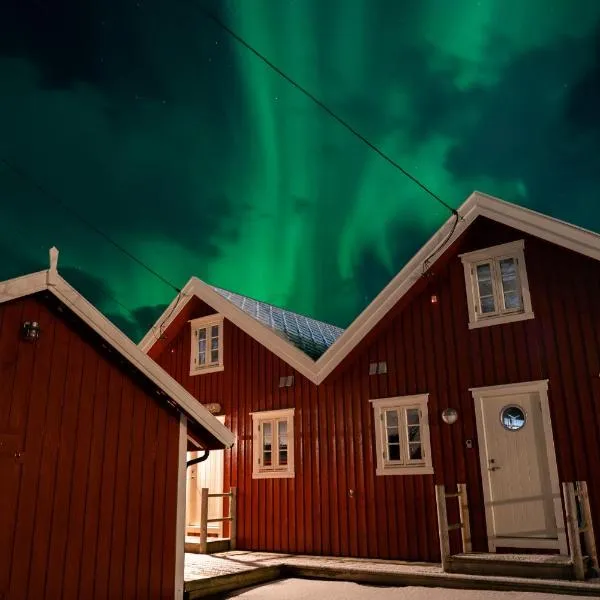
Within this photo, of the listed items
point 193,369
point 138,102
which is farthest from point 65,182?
point 193,369

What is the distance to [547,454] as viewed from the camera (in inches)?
362

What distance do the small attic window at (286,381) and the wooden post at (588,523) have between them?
579cm

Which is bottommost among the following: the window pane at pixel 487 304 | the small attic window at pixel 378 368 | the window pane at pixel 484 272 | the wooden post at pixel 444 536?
the wooden post at pixel 444 536

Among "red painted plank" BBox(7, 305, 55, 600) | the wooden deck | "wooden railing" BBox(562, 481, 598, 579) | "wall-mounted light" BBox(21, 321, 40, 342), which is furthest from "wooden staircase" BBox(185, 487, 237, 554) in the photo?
"wooden railing" BBox(562, 481, 598, 579)

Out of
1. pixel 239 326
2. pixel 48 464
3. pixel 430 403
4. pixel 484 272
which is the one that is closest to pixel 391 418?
pixel 430 403

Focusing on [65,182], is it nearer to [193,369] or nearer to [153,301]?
[153,301]

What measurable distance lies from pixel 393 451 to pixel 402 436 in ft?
1.11

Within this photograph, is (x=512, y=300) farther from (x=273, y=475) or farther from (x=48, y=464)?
(x=48, y=464)

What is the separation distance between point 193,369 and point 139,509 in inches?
285

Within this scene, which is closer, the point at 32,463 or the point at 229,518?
the point at 32,463

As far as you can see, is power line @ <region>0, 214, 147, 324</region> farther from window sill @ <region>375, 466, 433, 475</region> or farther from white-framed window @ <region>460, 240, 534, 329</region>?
white-framed window @ <region>460, 240, 534, 329</region>

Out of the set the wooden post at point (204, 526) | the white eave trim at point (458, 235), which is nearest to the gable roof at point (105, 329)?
the white eave trim at point (458, 235)

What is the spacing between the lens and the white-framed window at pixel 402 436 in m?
10.4

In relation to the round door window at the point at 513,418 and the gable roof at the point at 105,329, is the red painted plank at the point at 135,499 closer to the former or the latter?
the gable roof at the point at 105,329
